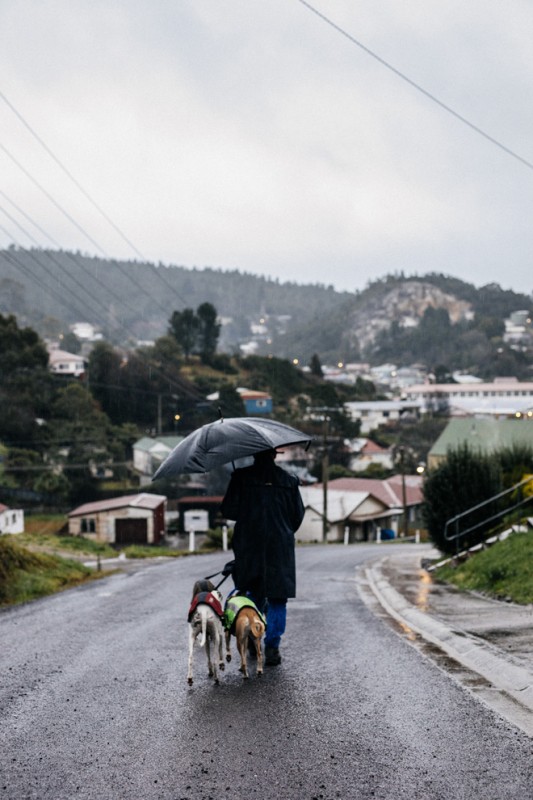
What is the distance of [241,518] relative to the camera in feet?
26.0

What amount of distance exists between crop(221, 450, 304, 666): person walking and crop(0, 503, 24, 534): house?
1563 inches

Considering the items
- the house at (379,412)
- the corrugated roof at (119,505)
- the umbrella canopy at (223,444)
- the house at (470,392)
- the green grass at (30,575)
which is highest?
the house at (470,392)

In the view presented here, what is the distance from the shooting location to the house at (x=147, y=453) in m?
71.1

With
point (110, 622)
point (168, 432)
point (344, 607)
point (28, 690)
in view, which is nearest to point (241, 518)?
point (28, 690)

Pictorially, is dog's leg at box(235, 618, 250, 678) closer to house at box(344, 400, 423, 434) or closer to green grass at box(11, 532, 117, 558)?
green grass at box(11, 532, 117, 558)

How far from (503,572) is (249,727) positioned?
8219 millimetres

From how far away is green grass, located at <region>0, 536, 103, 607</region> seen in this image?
49.6ft

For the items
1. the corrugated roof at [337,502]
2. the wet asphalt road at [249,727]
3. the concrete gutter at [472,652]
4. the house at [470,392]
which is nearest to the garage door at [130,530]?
the corrugated roof at [337,502]

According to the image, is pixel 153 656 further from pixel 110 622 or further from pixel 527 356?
pixel 527 356

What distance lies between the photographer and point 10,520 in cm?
4922

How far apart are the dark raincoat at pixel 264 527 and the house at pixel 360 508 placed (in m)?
53.8

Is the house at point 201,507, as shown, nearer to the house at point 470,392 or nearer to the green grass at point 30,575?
the green grass at point 30,575

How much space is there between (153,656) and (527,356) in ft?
602

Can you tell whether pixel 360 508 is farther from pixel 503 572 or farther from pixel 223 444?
pixel 223 444
